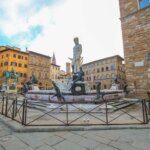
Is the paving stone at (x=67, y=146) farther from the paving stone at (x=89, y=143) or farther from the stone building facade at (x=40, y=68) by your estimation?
the stone building facade at (x=40, y=68)

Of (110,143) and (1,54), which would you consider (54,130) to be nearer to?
(110,143)

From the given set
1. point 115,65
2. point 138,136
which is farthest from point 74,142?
point 115,65

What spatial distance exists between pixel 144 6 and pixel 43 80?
4156 cm

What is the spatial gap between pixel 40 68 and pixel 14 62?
959 centimetres

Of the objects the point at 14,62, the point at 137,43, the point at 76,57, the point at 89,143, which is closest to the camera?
the point at 89,143

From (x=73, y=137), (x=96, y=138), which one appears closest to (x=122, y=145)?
(x=96, y=138)

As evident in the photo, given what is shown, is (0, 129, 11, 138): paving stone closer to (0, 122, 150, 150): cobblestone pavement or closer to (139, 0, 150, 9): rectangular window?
(0, 122, 150, 150): cobblestone pavement

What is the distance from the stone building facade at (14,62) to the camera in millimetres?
38500

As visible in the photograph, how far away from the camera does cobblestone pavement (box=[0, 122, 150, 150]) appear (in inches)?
115

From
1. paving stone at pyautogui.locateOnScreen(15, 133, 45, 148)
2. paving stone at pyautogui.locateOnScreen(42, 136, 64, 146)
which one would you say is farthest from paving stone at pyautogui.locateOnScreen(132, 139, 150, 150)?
paving stone at pyautogui.locateOnScreen(15, 133, 45, 148)

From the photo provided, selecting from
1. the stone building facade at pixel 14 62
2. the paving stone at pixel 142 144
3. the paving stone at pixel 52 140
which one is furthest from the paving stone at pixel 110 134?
the stone building facade at pixel 14 62

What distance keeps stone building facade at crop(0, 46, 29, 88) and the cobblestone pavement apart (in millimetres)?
37559

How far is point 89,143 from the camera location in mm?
3113

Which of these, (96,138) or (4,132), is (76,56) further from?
(96,138)
